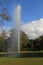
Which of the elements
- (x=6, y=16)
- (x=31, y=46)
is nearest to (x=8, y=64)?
(x=6, y=16)

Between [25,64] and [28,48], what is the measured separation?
32.9 metres

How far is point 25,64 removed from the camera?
10.7 m

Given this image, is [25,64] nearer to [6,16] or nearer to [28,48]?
[6,16]

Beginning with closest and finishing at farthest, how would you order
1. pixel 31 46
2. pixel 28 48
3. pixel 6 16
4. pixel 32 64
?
pixel 32 64 → pixel 6 16 → pixel 28 48 → pixel 31 46

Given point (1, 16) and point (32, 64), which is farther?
point (1, 16)

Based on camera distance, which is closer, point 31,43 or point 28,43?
point 28,43

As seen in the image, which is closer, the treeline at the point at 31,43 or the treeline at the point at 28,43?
the treeline at the point at 28,43

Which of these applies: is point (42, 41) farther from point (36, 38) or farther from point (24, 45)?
point (24, 45)

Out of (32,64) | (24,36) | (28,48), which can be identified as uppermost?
(24,36)

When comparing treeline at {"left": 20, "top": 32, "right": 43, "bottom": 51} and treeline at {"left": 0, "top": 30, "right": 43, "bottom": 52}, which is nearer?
treeline at {"left": 0, "top": 30, "right": 43, "bottom": 52}

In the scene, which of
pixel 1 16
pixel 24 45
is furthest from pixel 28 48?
pixel 1 16

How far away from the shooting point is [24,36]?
150 ft

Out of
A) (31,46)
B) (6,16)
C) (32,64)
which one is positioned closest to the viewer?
(32,64)

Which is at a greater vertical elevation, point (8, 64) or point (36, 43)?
point (36, 43)
